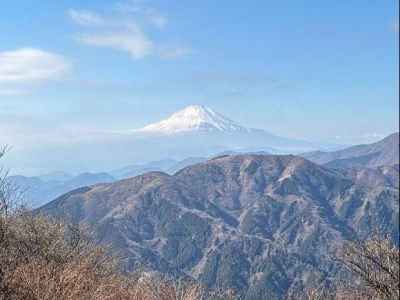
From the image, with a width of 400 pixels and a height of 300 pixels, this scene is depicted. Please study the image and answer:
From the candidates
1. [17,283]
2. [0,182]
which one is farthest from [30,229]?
[17,283]

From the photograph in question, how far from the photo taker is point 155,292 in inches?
1221

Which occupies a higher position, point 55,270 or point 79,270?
point 55,270

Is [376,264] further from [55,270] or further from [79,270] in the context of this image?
[55,270]

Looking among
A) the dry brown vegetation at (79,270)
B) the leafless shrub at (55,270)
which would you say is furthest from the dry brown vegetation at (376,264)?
the leafless shrub at (55,270)

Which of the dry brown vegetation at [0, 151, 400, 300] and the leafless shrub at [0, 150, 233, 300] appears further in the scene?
the dry brown vegetation at [0, 151, 400, 300]

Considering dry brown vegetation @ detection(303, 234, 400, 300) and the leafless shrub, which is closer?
the leafless shrub

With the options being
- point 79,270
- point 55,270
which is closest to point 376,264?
point 79,270

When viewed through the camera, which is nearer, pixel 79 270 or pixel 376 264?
pixel 79 270

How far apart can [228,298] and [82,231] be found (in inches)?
815

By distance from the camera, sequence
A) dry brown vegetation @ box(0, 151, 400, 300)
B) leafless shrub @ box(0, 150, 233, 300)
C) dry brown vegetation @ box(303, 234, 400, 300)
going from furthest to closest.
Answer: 1. dry brown vegetation @ box(303, 234, 400, 300)
2. dry brown vegetation @ box(0, 151, 400, 300)
3. leafless shrub @ box(0, 150, 233, 300)

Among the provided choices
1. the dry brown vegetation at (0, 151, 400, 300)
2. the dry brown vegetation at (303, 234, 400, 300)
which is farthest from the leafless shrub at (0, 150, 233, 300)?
the dry brown vegetation at (303, 234, 400, 300)

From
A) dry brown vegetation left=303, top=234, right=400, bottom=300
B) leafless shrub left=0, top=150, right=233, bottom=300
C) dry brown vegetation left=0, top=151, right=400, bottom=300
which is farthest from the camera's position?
dry brown vegetation left=303, top=234, right=400, bottom=300

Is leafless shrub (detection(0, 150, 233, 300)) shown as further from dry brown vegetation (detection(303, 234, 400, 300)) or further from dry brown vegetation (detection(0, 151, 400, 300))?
dry brown vegetation (detection(303, 234, 400, 300))

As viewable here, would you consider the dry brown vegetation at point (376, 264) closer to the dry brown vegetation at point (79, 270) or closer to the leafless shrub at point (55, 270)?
the dry brown vegetation at point (79, 270)
